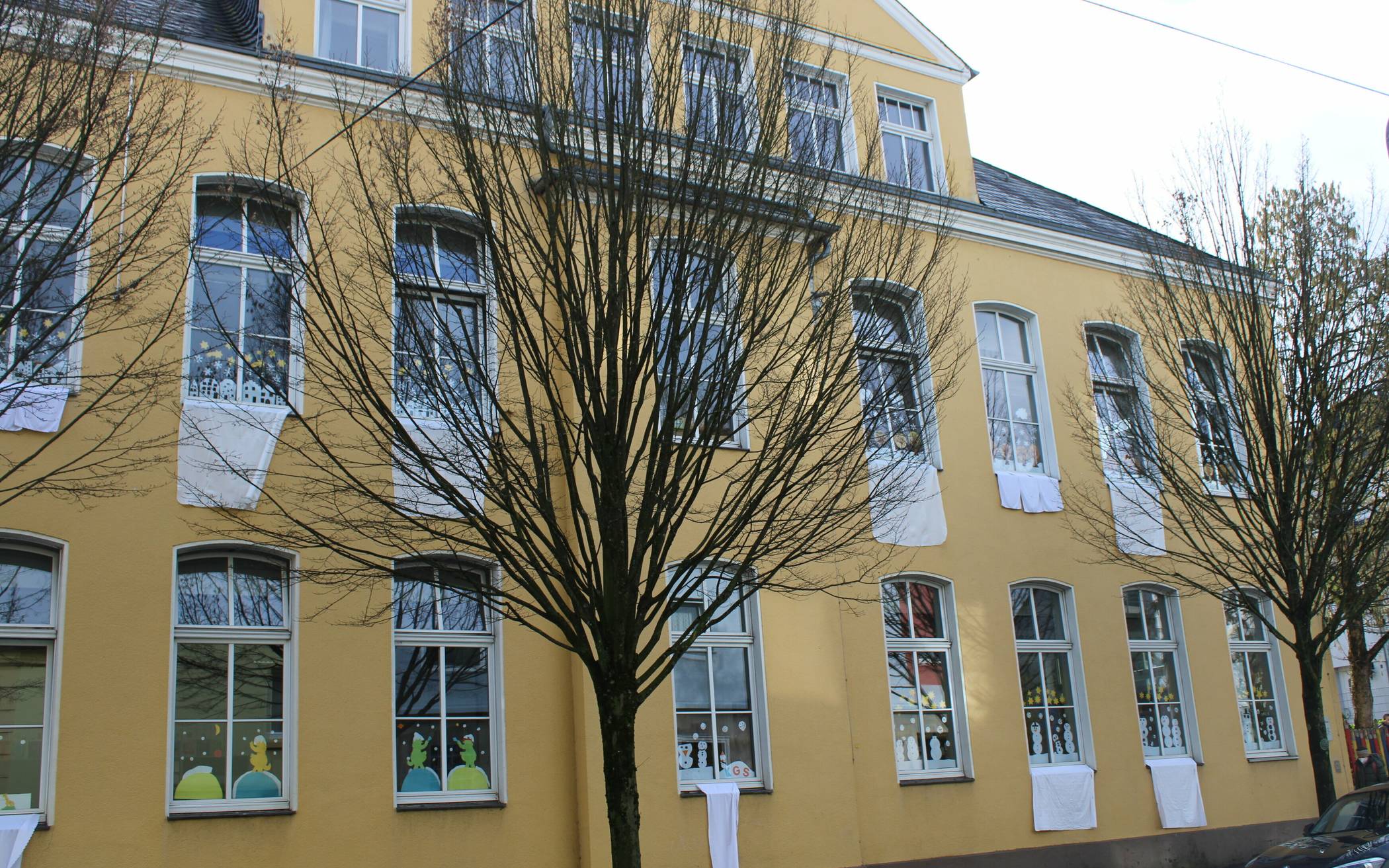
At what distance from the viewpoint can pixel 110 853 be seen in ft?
31.9

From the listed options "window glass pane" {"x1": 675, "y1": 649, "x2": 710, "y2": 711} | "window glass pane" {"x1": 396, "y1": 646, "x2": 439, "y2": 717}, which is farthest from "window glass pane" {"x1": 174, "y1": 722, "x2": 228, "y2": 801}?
"window glass pane" {"x1": 675, "y1": 649, "x2": 710, "y2": 711}

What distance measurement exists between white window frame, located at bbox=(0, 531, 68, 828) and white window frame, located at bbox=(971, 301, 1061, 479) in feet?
35.7

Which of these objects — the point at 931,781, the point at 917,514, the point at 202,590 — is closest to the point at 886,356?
the point at 917,514

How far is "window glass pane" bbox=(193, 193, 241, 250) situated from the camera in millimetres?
11672

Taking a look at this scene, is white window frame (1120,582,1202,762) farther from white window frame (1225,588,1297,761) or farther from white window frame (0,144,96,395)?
white window frame (0,144,96,395)

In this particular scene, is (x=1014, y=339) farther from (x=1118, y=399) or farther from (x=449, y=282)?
(x=449, y=282)

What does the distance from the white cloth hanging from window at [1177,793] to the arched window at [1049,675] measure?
3.65 ft

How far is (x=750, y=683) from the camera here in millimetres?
13359

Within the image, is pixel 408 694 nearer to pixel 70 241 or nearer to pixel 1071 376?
pixel 70 241

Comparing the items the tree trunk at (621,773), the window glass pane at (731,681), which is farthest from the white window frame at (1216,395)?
the tree trunk at (621,773)

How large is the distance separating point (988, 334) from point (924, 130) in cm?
300

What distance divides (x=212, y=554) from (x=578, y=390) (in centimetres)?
432

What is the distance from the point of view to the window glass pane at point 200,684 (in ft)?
34.4

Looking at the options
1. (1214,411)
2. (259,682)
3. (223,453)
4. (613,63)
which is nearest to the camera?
(613,63)
